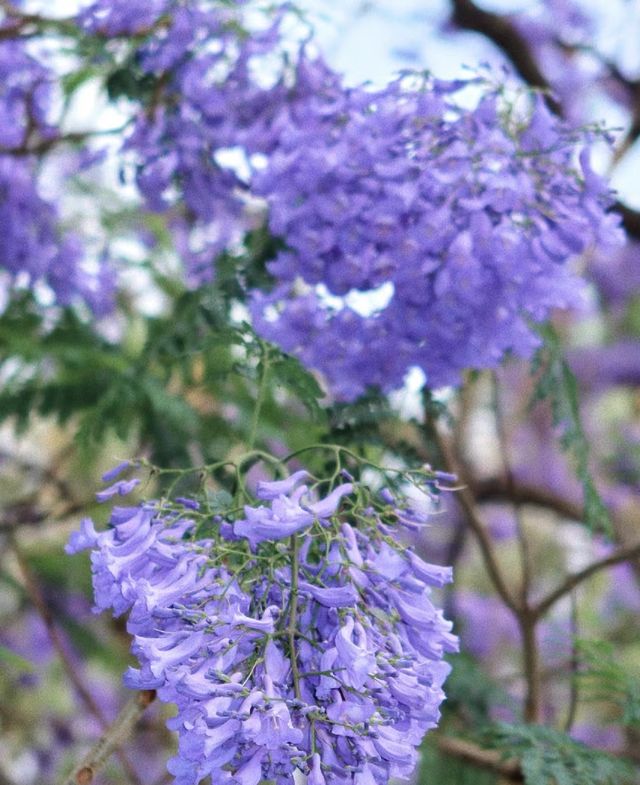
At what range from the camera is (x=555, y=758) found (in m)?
1.63

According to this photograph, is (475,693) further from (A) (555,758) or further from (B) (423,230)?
(B) (423,230)

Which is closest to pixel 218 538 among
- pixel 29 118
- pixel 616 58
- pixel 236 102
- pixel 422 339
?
pixel 422 339

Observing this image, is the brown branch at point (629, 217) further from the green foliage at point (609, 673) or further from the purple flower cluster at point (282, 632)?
the purple flower cluster at point (282, 632)

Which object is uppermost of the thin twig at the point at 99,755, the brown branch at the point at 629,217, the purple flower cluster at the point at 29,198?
the thin twig at the point at 99,755

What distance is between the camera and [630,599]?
4.78m

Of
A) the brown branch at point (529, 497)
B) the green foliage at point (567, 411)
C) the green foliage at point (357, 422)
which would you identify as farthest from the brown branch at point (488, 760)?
the brown branch at point (529, 497)

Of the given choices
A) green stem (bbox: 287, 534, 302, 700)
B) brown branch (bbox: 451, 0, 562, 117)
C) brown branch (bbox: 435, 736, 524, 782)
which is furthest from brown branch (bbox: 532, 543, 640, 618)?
brown branch (bbox: 451, 0, 562, 117)

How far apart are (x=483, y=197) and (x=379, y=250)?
192 millimetres

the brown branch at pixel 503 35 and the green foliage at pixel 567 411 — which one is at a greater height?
the green foliage at pixel 567 411

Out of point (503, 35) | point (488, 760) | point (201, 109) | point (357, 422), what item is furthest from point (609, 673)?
point (503, 35)

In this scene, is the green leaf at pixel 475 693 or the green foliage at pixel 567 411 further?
the green leaf at pixel 475 693

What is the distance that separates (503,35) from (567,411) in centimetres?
176

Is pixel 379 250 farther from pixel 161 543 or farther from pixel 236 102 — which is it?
pixel 161 543

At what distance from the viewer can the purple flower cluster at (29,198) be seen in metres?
2.44
